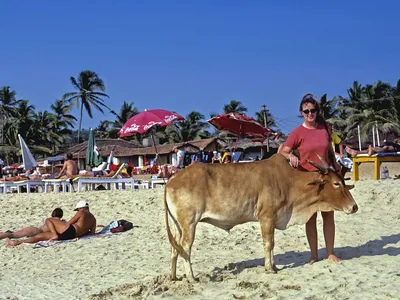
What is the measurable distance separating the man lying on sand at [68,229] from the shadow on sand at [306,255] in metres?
3.81

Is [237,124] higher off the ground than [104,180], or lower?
higher

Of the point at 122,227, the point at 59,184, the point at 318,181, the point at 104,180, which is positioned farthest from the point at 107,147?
the point at 318,181

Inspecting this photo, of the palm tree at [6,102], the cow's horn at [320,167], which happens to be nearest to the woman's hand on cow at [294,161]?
the cow's horn at [320,167]

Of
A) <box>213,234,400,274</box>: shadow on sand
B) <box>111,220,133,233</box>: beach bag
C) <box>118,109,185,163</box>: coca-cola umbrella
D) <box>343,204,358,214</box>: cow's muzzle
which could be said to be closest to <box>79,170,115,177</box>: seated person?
<box>118,109,185,163</box>: coca-cola umbrella

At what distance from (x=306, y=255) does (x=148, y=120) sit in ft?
36.7

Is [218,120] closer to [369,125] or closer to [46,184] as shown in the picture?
[46,184]

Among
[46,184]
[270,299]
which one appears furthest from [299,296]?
[46,184]

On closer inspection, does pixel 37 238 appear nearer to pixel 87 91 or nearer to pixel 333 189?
pixel 333 189

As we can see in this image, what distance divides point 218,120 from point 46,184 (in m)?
6.85

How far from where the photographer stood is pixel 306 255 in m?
7.43

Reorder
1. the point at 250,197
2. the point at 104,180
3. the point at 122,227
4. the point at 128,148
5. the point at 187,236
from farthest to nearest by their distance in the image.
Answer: the point at 128,148 → the point at 104,180 → the point at 122,227 → the point at 250,197 → the point at 187,236

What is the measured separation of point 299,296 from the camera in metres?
5.26

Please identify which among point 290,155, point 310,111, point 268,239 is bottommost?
point 268,239

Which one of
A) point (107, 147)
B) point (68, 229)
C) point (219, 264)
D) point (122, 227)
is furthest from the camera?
point (107, 147)
